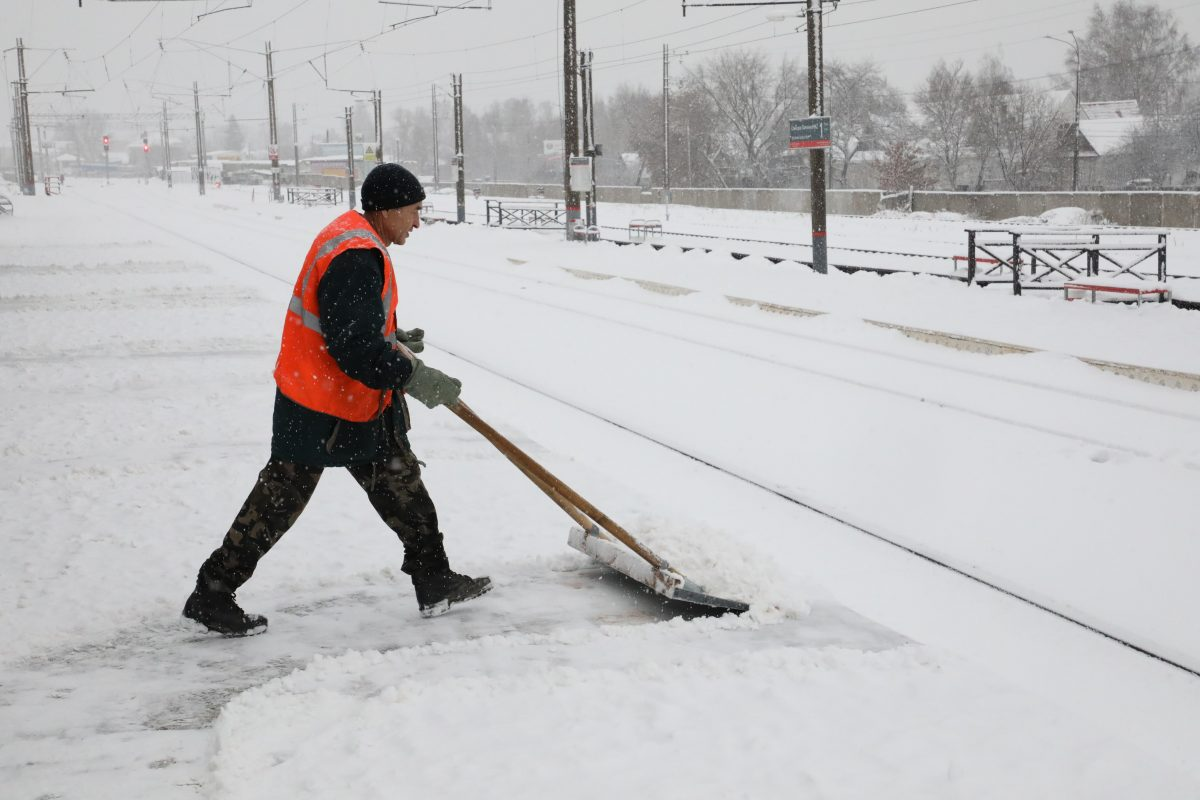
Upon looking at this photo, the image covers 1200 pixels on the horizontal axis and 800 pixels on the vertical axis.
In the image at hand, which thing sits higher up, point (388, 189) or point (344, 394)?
point (388, 189)

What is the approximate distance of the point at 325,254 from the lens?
→ 418cm

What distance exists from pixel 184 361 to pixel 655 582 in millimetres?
7946

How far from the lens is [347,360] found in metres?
4.14

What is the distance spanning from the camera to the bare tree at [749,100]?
73.9 m

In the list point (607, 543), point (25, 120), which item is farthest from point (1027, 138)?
point (607, 543)

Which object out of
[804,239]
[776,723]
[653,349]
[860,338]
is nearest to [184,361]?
[653,349]

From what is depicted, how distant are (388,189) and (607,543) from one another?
1.75 metres

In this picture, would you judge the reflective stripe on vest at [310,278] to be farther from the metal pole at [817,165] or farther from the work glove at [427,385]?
the metal pole at [817,165]

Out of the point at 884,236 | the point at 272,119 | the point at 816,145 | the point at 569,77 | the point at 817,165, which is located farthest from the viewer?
the point at 272,119

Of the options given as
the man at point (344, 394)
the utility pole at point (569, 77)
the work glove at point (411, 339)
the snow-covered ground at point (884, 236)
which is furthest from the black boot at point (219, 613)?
the utility pole at point (569, 77)

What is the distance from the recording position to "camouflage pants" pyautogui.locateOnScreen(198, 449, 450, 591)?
14.4 feet

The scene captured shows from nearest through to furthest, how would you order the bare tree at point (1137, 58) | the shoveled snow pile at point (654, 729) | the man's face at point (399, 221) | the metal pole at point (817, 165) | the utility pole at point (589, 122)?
the shoveled snow pile at point (654, 729)
the man's face at point (399, 221)
the metal pole at point (817, 165)
the utility pole at point (589, 122)
the bare tree at point (1137, 58)

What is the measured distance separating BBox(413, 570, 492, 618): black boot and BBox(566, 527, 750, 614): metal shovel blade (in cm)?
61

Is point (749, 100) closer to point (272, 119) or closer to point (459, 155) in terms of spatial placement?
point (272, 119)
